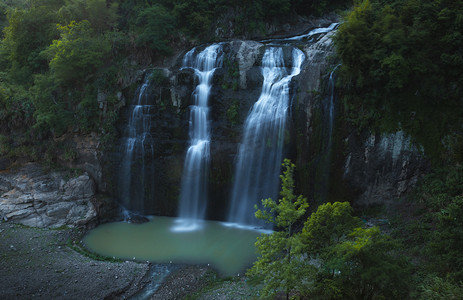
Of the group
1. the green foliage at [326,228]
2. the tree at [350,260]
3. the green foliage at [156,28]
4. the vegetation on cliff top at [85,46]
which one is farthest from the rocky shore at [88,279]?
the green foliage at [156,28]

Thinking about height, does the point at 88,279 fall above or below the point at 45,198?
below

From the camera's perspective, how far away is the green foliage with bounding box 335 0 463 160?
12555 millimetres

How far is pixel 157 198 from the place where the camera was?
1848cm

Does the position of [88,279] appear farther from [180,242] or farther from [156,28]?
[156,28]

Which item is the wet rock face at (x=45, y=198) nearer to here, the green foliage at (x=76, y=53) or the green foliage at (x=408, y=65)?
the green foliage at (x=76, y=53)

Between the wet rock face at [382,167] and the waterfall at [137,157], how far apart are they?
11731 mm

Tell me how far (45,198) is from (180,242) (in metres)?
8.87

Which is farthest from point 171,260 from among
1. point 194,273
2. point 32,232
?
point 32,232

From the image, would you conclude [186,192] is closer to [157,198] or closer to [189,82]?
[157,198]

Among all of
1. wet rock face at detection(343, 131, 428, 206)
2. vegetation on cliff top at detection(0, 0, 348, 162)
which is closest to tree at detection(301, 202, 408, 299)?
wet rock face at detection(343, 131, 428, 206)

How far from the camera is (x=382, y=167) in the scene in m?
14.4

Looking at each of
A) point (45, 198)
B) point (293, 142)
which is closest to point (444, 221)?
point (293, 142)

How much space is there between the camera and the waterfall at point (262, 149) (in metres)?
16.0

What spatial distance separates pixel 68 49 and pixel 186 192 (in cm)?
1182
